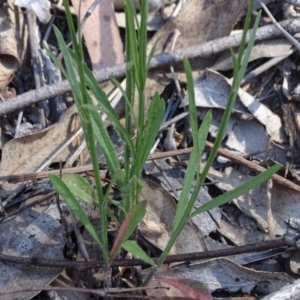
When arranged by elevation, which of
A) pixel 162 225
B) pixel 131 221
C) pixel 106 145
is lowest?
pixel 162 225

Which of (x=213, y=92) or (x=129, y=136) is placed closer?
(x=129, y=136)

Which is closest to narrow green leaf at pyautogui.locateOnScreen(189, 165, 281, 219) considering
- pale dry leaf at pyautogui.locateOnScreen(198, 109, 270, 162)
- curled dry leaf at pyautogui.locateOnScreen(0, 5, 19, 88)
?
pale dry leaf at pyautogui.locateOnScreen(198, 109, 270, 162)

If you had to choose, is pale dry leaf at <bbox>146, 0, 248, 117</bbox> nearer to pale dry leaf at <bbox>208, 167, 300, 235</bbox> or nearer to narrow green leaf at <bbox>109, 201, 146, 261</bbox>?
pale dry leaf at <bbox>208, 167, 300, 235</bbox>

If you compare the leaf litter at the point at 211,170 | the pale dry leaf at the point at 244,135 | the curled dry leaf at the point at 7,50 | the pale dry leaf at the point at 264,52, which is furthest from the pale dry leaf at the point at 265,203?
Result: the curled dry leaf at the point at 7,50

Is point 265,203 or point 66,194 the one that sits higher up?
point 66,194

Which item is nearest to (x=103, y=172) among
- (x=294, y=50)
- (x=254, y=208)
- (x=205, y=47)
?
(x=254, y=208)

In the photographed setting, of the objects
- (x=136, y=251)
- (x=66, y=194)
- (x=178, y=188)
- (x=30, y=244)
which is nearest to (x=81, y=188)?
(x=66, y=194)

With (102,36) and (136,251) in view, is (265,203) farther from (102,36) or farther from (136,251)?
(102,36)
